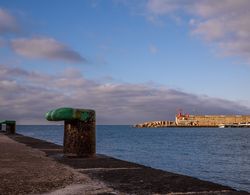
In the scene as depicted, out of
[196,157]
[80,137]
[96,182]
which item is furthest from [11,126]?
[96,182]

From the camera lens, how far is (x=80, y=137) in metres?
11.3

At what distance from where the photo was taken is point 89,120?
1141cm

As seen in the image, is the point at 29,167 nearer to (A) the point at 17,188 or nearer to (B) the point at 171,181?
(A) the point at 17,188

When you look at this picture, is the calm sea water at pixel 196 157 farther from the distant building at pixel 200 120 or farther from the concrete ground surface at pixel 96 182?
the distant building at pixel 200 120

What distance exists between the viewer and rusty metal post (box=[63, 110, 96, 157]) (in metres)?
11.3

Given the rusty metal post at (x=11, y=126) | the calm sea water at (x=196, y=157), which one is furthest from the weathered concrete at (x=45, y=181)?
the rusty metal post at (x=11, y=126)

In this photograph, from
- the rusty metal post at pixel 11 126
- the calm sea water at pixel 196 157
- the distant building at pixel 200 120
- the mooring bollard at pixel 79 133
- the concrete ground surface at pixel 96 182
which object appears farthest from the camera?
the distant building at pixel 200 120

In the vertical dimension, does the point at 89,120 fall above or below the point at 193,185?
above

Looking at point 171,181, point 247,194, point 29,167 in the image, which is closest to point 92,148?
point 29,167

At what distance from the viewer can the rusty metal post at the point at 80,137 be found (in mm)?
11266

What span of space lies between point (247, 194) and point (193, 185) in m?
1.04

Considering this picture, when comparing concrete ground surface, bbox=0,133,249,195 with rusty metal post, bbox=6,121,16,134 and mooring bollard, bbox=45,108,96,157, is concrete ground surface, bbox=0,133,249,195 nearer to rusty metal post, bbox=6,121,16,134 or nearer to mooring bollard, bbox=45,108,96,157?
mooring bollard, bbox=45,108,96,157

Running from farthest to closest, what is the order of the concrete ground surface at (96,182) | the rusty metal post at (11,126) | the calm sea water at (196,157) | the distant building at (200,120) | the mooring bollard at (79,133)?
the distant building at (200,120) → the rusty metal post at (11,126) → the calm sea water at (196,157) → the mooring bollard at (79,133) → the concrete ground surface at (96,182)

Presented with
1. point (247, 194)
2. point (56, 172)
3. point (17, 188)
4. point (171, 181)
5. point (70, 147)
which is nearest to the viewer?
point (247, 194)
